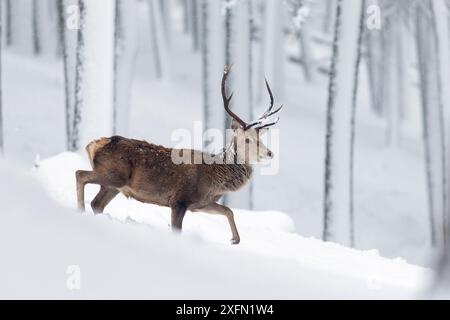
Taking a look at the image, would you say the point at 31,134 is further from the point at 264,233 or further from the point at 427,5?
the point at 264,233

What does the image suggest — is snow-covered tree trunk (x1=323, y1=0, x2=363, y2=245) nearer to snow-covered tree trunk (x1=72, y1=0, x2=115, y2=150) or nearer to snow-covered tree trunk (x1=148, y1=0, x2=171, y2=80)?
snow-covered tree trunk (x1=72, y1=0, x2=115, y2=150)

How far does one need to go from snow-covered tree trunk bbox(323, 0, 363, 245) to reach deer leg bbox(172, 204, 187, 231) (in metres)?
6.42

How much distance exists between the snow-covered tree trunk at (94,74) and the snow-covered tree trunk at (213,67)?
4.05m

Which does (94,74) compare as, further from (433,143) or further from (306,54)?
(306,54)

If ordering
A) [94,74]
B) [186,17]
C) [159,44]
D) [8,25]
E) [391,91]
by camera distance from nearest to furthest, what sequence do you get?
[94,74] → [391,91] → [8,25] → [159,44] → [186,17]

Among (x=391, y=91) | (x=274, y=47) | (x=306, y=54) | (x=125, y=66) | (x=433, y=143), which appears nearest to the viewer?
(x=125, y=66)

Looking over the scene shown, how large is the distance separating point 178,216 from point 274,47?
2223 cm

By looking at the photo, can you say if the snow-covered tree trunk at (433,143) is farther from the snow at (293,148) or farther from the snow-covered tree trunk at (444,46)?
the snow at (293,148)

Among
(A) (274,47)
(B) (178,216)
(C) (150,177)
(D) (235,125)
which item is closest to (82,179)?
(C) (150,177)

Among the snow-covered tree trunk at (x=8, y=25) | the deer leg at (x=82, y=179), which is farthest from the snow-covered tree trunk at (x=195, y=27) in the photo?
the deer leg at (x=82, y=179)

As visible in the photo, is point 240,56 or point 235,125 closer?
point 235,125

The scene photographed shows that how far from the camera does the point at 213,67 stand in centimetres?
1551

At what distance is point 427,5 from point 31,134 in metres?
10.2

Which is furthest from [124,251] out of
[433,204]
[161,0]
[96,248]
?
[161,0]
